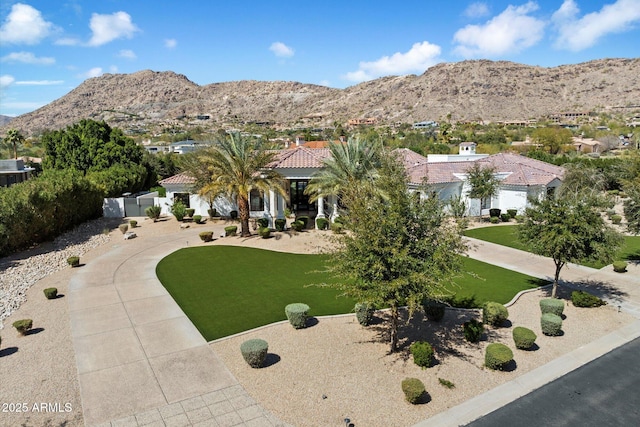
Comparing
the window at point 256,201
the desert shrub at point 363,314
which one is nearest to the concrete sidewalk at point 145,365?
the desert shrub at point 363,314

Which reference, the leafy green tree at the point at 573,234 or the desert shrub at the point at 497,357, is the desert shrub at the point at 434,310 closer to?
the desert shrub at the point at 497,357

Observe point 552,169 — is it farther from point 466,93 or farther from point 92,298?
point 466,93

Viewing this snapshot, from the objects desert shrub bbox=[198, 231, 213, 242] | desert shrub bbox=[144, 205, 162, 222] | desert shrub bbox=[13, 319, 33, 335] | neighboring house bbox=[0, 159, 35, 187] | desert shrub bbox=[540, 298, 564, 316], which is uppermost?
neighboring house bbox=[0, 159, 35, 187]

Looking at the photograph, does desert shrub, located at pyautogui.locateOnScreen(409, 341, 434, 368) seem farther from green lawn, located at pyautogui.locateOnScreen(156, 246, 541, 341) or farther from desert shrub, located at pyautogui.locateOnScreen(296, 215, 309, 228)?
desert shrub, located at pyautogui.locateOnScreen(296, 215, 309, 228)

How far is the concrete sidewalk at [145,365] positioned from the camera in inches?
472

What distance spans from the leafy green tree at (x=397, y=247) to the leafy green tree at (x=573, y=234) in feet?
25.4

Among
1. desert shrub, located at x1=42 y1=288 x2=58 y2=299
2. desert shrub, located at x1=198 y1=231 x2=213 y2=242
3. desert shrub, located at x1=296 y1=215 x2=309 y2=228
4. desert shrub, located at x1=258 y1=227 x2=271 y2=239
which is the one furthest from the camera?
desert shrub, located at x1=296 y1=215 x2=309 y2=228

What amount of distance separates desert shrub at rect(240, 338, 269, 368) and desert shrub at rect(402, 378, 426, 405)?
465cm

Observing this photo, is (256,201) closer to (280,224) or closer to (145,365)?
(280,224)

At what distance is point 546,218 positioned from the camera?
1998cm

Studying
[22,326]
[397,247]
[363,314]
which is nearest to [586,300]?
[363,314]

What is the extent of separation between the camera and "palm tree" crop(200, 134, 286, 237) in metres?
31.2

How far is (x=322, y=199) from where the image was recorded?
3734cm

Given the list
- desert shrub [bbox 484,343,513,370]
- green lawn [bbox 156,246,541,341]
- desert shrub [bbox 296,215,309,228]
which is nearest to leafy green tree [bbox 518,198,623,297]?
green lawn [bbox 156,246,541,341]
